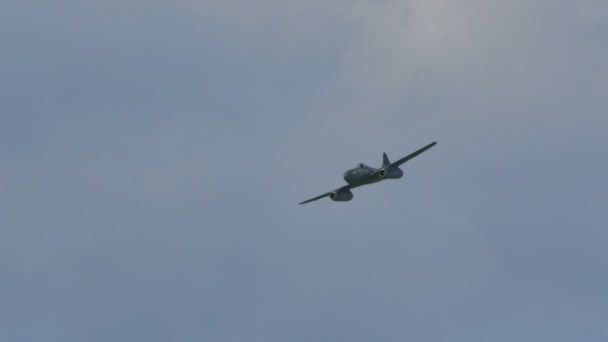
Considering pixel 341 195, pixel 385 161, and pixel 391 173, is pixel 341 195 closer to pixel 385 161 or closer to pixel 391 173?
pixel 385 161

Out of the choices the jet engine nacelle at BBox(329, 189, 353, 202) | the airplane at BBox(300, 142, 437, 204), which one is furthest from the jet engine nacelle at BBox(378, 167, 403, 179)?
the jet engine nacelle at BBox(329, 189, 353, 202)

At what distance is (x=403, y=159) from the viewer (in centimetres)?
17925

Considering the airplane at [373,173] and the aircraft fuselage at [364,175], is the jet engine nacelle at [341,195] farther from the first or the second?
the aircraft fuselage at [364,175]

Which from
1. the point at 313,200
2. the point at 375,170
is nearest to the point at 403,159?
the point at 375,170

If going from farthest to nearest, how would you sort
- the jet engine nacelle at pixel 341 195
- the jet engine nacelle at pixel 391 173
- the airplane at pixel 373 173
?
the jet engine nacelle at pixel 341 195 < the jet engine nacelle at pixel 391 173 < the airplane at pixel 373 173

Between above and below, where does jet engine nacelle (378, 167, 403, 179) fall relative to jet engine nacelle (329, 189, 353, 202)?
below

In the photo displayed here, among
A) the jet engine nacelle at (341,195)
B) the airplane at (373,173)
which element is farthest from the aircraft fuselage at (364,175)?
the jet engine nacelle at (341,195)

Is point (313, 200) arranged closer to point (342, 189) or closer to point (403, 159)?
point (342, 189)

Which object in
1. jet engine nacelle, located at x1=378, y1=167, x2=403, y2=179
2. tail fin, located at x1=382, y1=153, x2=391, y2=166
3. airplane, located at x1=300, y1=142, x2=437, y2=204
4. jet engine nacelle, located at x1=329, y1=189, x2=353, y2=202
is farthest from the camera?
jet engine nacelle, located at x1=329, y1=189, x2=353, y2=202

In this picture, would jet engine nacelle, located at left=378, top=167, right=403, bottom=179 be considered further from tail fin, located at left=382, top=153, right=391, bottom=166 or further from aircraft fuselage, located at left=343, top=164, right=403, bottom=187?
tail fin, located at left=382, top=153, right=391, bottom=166

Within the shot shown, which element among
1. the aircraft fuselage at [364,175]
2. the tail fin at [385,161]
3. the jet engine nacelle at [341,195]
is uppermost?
the jet engine nacelle at [341,195]

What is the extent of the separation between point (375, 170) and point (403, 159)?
4050 mm

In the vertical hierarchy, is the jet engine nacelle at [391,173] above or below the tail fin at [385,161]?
below

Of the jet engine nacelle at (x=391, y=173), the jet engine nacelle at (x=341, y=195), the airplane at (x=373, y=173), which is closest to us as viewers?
the airplane at (x=373, y=173)
